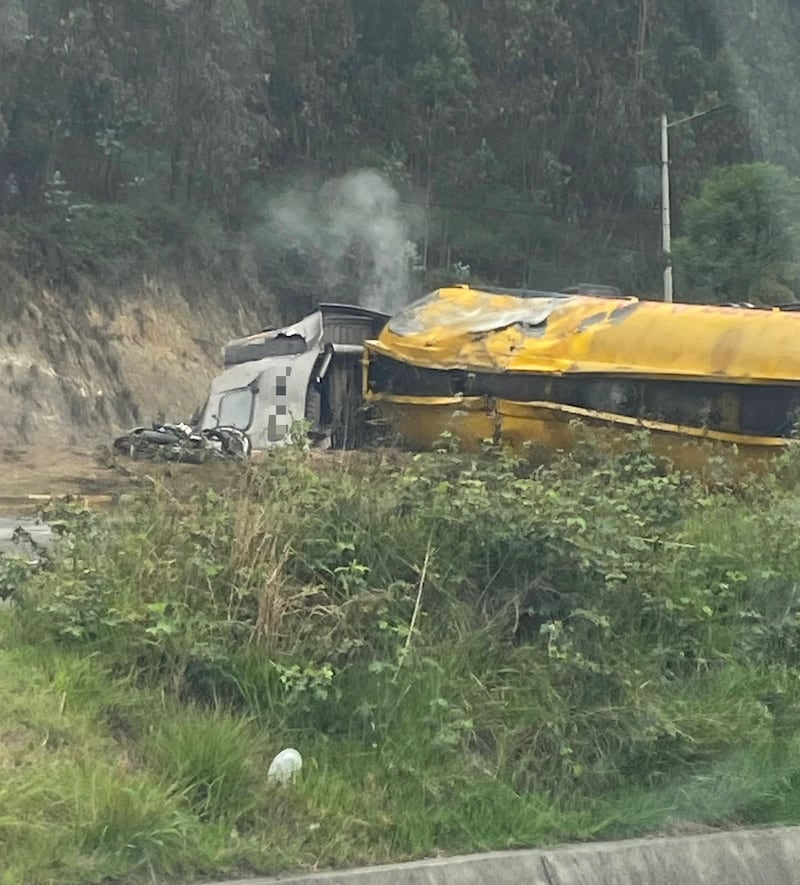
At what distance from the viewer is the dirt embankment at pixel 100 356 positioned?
2256cm

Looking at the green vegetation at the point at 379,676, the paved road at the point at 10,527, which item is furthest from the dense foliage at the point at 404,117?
the green vegetation at the point at 379,676

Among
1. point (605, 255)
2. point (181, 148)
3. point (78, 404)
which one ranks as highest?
point (181, 148)

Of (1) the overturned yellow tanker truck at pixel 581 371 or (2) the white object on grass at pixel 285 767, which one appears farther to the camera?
(1) the overturned yellow tanker truck at pixel 581 371

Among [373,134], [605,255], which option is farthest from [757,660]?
[605,255]

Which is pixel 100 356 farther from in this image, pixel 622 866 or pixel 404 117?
pixel 622 866

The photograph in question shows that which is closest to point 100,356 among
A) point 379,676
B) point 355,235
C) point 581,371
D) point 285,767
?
point 355,235

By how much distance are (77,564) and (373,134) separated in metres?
28.8

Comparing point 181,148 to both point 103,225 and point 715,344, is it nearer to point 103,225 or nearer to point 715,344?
point 103,225

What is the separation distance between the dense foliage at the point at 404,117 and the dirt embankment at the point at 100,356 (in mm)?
913

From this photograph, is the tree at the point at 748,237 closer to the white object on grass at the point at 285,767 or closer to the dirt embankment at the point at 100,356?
the dirt embankment at the point at 100,356

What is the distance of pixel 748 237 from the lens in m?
28.0

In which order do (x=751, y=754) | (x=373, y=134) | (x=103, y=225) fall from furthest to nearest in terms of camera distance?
(x=373, y=134) → (x=103, y=225) → (x=751, y=754)

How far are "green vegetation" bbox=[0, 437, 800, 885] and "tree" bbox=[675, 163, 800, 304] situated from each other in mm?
22123

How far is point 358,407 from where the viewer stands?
13.5 metres
